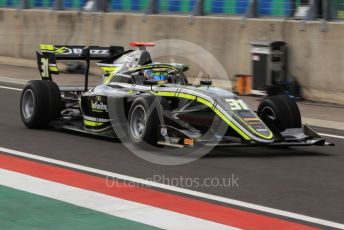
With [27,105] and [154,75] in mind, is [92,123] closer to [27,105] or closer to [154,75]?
[154,75]

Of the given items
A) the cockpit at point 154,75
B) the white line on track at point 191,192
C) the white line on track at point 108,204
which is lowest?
the white line on track at point 191,192

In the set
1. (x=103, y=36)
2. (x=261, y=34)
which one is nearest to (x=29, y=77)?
(x=103, y=36)

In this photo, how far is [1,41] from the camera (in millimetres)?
24547

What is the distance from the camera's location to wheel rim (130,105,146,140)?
→ 10328 millimetres

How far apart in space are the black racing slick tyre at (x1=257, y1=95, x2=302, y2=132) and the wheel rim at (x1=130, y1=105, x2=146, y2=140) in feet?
5.25

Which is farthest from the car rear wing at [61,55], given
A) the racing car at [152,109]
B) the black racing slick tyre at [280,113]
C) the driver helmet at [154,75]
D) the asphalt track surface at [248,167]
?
the black racing slick tyre at [280,113]

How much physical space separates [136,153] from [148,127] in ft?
1.20

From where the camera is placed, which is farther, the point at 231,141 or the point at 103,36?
the point at 103,36

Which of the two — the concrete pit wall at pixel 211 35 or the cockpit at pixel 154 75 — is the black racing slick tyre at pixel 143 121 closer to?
the cockpit at pixel 154 75

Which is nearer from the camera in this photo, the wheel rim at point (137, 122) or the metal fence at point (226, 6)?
the wheel rim at point (137, 122)

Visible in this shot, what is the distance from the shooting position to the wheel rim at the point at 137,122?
1033cm

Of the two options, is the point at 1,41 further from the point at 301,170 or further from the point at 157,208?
the point at 157,208

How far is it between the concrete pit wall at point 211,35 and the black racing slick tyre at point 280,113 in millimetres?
5380

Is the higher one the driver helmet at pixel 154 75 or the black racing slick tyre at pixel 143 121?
the driver helmet at pixel 154 75
